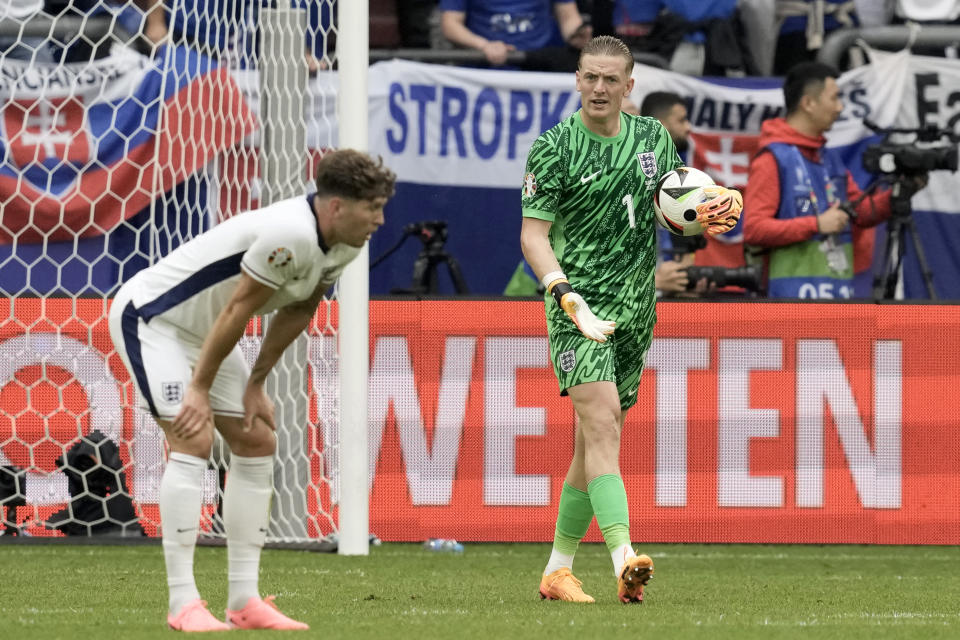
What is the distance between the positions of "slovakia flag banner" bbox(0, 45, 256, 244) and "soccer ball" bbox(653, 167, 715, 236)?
12.0 feet

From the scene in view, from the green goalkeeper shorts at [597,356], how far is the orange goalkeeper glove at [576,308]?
150mm

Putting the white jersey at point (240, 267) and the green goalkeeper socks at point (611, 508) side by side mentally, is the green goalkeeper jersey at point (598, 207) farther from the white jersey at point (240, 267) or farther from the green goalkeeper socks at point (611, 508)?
the white jersey at point (240, 267)

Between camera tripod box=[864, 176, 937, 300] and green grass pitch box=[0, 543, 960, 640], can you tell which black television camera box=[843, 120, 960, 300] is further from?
green grass pitch box=[0, 543, 960, 640]

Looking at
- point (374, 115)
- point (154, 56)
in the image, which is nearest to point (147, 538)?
point (154, 56)

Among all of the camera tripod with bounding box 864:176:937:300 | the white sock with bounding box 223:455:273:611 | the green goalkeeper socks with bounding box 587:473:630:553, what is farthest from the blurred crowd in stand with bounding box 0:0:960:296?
the white sock with bounding box 223:455:273:611

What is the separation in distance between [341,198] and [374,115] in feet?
21.6

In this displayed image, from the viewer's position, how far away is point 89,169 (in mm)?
10266

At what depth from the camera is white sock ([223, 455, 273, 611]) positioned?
17.8 ft

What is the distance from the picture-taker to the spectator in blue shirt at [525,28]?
1214 cm

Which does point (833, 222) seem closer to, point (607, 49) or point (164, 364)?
point (607, 49)

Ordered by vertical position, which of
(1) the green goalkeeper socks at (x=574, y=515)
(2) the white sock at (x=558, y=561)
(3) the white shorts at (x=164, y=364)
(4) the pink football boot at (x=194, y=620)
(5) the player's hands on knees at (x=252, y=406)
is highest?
→ (3) the white shorts at (x=164, y=364)

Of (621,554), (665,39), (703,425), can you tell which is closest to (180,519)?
(621,554)

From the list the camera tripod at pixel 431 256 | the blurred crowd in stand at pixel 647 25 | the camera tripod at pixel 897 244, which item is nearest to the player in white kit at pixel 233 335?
the camera tripod at pixel 431 256

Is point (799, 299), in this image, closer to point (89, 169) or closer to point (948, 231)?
point (948, 231)
